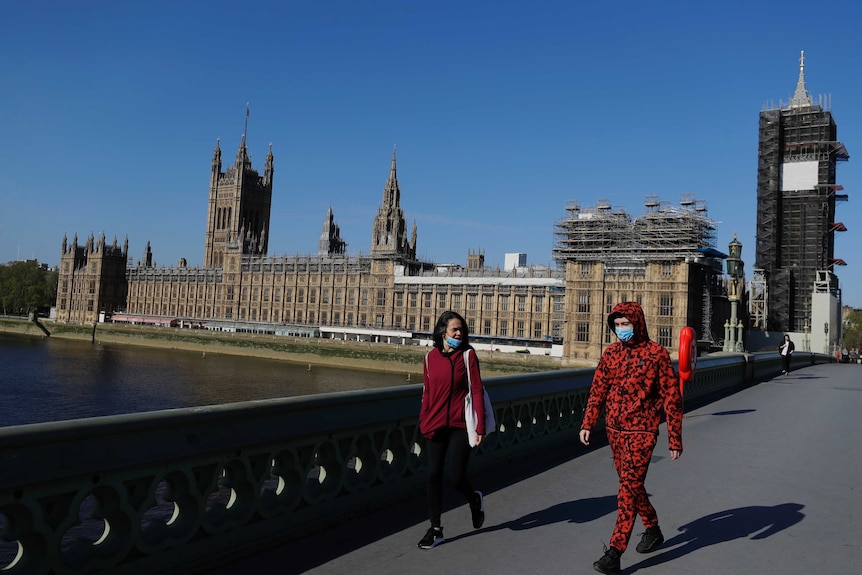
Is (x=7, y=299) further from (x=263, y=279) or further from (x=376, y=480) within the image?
(x=376, y=480)

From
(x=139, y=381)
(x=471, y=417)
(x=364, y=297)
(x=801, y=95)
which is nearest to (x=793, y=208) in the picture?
(x=801, y=95)

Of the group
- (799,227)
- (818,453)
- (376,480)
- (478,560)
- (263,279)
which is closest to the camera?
(478,560)

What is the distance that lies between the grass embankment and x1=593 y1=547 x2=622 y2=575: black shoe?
2082 inches

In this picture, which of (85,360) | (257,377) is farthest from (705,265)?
(85,360)

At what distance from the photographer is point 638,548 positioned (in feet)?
18.7

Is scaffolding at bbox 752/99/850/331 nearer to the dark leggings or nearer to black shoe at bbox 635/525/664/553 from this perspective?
black shoe at bbox 635/525/664/553

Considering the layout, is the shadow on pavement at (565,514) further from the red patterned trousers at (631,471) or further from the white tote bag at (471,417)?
the red patterned trousers at (631,471)

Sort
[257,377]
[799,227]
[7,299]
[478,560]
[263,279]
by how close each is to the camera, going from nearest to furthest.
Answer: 1. [478,560]
2. [257,377]
3. [799,227]
4. [263,279]
5. [7,299]

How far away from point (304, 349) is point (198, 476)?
251ft

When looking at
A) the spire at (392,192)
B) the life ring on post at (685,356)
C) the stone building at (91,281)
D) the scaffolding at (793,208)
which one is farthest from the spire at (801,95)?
the stone building at (91,281)

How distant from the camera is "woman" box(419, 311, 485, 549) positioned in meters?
5.88

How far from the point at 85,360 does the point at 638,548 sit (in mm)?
71031

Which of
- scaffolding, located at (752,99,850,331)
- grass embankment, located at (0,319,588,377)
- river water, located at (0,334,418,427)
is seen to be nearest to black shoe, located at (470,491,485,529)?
river water, located at (0,334,418,427)

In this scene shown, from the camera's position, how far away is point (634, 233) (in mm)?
68750
